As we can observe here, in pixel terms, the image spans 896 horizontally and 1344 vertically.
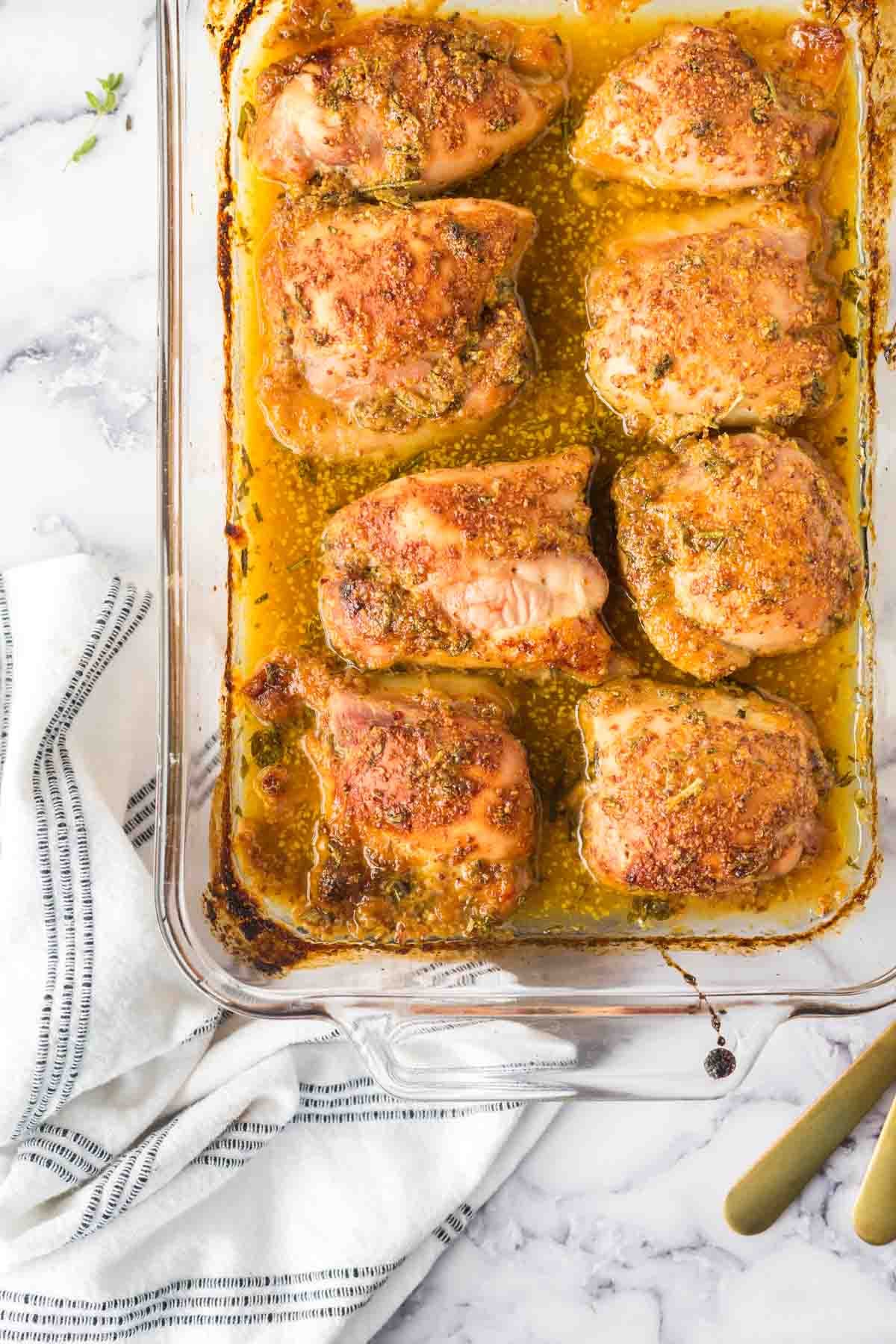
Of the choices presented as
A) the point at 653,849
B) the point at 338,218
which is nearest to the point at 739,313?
the point at 338,218

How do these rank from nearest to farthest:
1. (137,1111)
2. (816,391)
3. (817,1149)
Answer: (816,391)
(137,1111)
(817,1149)

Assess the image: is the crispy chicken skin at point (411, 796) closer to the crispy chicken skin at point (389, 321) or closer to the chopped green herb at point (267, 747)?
the chopped green herb at point (267, 747)

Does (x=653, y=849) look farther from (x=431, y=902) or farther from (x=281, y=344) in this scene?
(x=281, y=344)

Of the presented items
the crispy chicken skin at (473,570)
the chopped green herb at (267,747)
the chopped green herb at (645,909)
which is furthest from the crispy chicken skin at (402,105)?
the chopped green herb at (645,909)

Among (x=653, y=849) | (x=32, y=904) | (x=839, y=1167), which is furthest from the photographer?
(x=839, y=1167)

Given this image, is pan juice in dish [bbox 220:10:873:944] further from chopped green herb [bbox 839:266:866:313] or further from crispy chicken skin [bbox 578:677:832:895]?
crispy chicken skin [bbox 578:677:832:895]

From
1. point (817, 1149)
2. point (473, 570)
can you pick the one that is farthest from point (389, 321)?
point (817, 1149)

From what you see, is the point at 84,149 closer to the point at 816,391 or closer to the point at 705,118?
the point at 705,118
